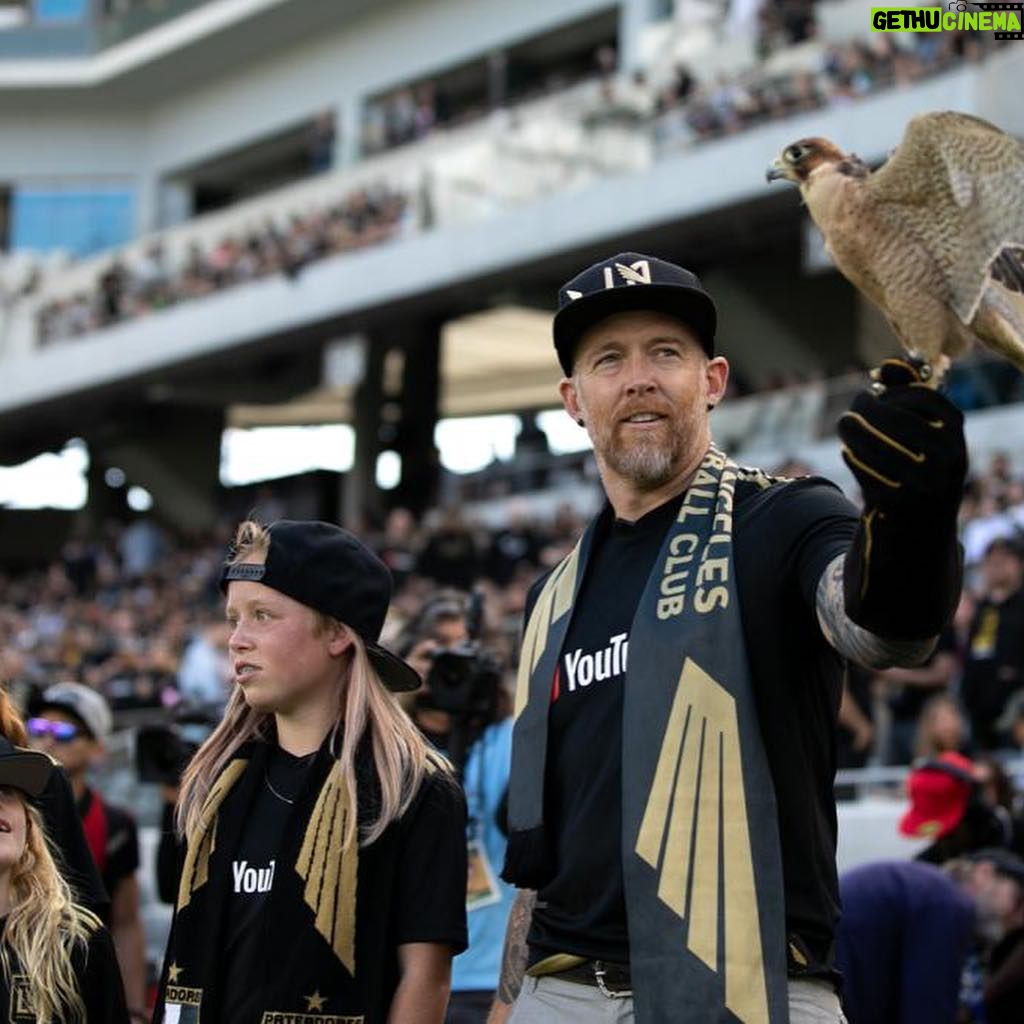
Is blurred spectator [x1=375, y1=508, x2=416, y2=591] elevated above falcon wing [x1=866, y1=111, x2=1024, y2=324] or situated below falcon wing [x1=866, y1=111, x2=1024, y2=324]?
above

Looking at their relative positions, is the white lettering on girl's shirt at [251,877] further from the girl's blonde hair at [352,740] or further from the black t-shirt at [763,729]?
the black t-shirt at [763,729]

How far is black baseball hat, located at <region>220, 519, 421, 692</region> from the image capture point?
3.90 meters

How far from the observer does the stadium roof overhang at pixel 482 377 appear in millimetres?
27875

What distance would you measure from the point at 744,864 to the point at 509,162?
21.2 metres

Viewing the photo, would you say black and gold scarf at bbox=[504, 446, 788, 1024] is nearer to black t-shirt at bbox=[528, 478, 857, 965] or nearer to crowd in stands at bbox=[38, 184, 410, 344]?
black t-shirt at bbox=[528, 478, 857, 965]

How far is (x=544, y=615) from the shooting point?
3.61 m

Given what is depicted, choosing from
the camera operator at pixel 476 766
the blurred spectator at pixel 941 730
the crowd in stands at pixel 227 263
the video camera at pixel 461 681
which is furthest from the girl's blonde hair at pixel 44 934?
the crowd in stands at pixel 227 263

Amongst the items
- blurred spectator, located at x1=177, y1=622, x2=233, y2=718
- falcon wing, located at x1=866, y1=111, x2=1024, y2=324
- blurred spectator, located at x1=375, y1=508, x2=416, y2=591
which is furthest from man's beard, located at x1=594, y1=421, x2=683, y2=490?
blurred spectator, located at x1=375, y1=508, x2=416, y2=591

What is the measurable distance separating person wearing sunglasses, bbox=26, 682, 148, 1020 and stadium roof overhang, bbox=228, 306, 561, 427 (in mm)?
18891

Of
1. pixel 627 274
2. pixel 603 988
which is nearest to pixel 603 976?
pixel 603 988

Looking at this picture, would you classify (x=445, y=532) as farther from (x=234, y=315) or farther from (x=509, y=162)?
(x=234, y=315)

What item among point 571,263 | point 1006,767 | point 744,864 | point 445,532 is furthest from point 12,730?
point 571,263

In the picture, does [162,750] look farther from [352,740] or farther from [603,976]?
[603,976]

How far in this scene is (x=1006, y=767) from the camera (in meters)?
8.88
